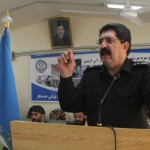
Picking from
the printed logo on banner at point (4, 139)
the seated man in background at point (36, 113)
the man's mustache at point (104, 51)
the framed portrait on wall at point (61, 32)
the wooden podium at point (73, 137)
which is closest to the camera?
the wooden podium at point (73, 137)

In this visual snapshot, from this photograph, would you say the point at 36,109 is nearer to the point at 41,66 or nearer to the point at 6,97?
the point at 41,66

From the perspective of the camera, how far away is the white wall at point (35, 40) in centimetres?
596

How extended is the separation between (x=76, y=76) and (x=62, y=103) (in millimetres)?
4281

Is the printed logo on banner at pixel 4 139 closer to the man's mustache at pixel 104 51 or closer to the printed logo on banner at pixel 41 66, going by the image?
the man's mustache at pixel 104 51

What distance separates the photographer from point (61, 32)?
595 centimetres

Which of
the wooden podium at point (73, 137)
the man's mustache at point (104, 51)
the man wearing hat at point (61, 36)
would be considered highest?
the man wearing hat at point (61, 36)

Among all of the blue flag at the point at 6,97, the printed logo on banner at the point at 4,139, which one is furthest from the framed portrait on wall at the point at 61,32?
the printed logo on banner at the point at 4,139

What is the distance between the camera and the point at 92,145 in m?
1.08

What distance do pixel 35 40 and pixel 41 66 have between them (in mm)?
613

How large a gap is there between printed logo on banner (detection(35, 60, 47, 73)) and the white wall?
0.25m

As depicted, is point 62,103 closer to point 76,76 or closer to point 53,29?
point 76,76

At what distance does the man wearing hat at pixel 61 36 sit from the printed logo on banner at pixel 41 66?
1.68ft

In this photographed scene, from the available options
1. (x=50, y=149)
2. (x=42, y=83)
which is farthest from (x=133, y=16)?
(x=42, y=83)

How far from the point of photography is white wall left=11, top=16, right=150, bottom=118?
596 cm
